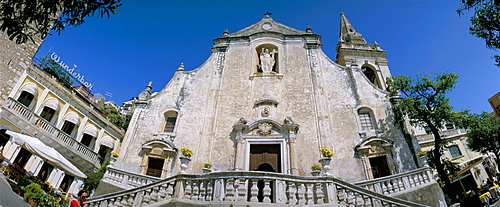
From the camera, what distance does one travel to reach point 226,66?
57.6 ft

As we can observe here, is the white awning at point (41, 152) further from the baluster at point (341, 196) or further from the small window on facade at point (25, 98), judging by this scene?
the baluster at point (341, 196)

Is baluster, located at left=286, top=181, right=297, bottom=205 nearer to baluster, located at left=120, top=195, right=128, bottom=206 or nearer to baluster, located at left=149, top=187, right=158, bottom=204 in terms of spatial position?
baluster, located at left=149, top=187, right=158, bottom=204

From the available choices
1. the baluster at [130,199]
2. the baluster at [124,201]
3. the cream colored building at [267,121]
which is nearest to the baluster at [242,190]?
the cream colored building at [267,121]

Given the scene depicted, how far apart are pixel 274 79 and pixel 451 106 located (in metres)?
9.19

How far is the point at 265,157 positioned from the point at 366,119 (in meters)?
5.86

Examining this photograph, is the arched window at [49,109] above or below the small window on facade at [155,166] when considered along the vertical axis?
above

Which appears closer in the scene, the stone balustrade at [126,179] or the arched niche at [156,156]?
the stone balustrade at [126,179]

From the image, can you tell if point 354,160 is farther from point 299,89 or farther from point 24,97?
point 24,97

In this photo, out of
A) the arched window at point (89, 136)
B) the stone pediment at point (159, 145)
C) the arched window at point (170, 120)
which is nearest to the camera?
the stone pediment at point (159, 145)

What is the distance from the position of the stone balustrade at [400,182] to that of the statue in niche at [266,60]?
9475 millimetres

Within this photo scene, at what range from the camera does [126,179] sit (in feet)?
37.6

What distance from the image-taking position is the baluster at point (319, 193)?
303 inches

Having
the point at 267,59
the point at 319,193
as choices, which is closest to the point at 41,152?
the point at 267,59

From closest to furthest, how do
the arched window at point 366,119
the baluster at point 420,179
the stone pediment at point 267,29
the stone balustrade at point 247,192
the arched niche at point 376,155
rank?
the stone balustrade at point 247,192 → the baluster at point 420,179 → the arched niche at point 376,155 → the arched window at point 366,119 → the stone pediment at point 267,29
